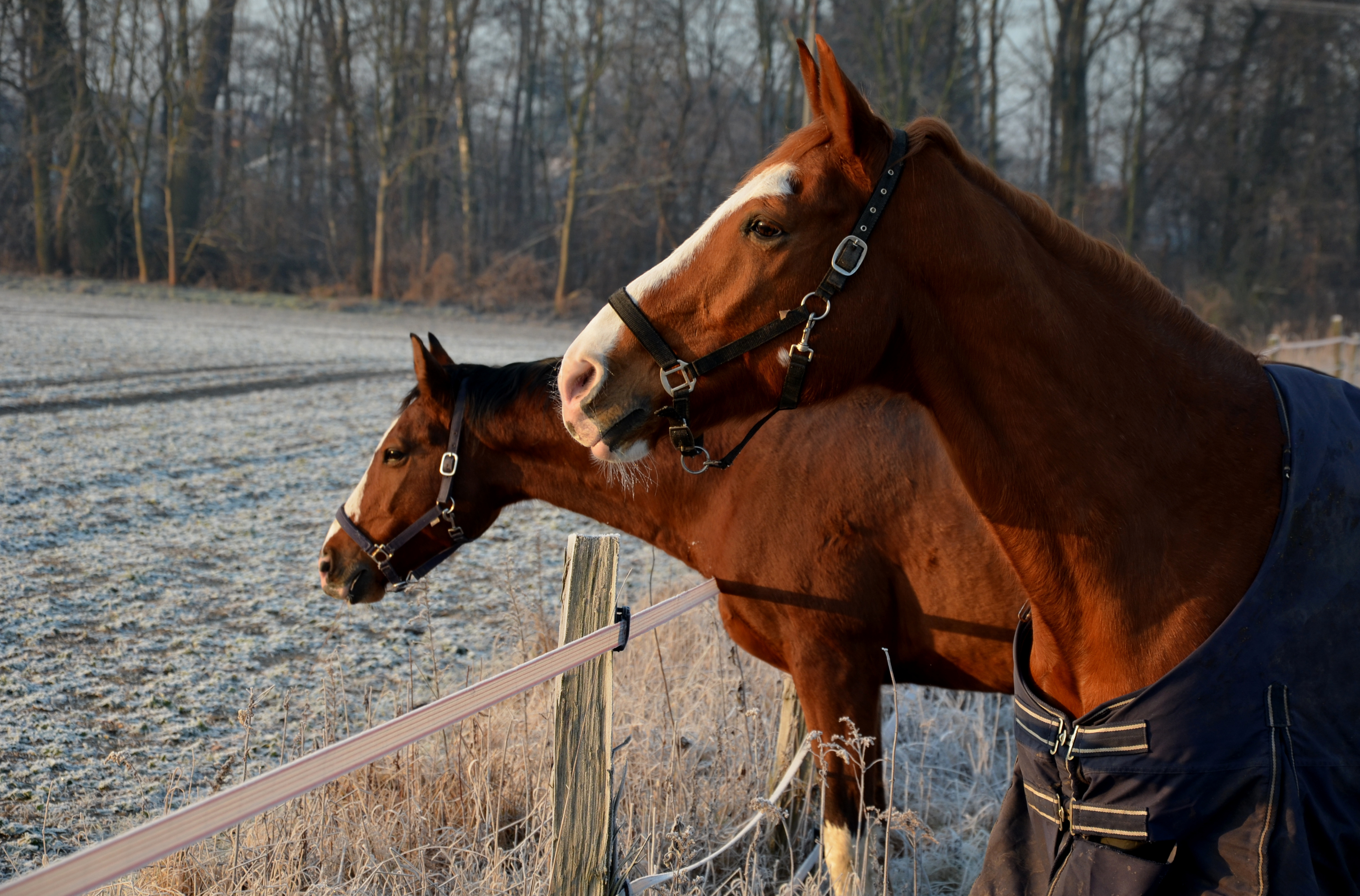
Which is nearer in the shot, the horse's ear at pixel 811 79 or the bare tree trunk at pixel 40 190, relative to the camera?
the horse's ear at pixel 811 79

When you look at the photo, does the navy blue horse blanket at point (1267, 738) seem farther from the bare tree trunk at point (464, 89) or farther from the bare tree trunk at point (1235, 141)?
the bare tree trunk at point (1235, 141)

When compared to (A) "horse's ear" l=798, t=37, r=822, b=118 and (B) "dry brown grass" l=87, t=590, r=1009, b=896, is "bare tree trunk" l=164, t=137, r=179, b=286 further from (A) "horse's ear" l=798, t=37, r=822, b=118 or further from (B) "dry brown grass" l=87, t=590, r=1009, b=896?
(A) "horse's ear" l=798, t=37, r=822, b=118

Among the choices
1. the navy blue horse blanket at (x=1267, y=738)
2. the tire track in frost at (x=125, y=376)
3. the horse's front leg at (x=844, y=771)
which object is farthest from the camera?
the tire track in frost at (x=125, y=376)

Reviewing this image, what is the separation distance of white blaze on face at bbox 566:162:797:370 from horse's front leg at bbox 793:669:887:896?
1434mm

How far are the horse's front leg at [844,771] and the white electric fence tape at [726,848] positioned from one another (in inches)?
4.0

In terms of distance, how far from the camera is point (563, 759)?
205cm

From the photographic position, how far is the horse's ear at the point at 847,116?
157cm

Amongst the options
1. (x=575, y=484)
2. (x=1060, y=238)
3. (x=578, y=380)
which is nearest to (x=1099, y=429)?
(x=1060, y=238)

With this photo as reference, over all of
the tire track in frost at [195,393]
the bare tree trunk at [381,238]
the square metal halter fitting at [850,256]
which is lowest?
the tire track in frost at [195,393]

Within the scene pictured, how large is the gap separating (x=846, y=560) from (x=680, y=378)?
121cm

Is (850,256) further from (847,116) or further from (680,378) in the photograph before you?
(680,378)

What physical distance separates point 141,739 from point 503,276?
2250cm

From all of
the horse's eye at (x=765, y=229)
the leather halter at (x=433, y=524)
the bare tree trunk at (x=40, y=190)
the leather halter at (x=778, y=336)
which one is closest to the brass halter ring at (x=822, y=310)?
the leather halter at (x=778, y=336)

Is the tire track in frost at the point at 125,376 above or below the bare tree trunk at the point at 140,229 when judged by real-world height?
below
